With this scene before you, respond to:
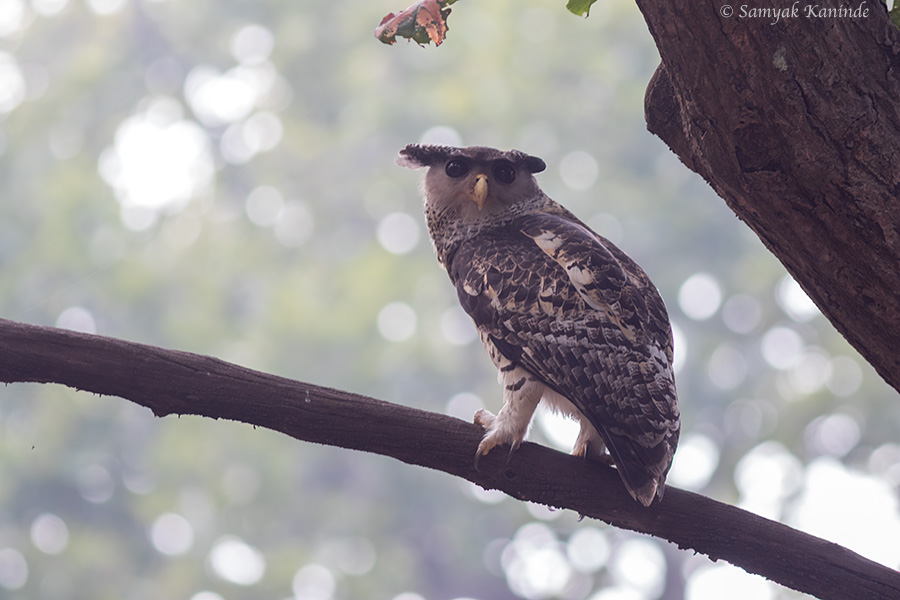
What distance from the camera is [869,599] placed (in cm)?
211

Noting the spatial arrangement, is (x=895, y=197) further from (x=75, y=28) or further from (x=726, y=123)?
(x=75, y=28)

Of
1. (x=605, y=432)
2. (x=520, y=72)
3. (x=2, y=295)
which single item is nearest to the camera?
(x=605, y=432)

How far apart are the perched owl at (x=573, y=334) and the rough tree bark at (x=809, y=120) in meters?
0.82

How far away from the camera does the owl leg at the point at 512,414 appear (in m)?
2.33

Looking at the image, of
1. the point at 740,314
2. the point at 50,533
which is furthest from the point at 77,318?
the point at 740,314

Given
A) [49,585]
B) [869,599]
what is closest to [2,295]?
[49,585]

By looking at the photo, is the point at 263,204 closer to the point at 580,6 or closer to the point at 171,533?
the point at 171,533

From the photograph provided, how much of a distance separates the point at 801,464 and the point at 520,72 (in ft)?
19.6

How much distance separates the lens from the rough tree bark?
1527 millimetres

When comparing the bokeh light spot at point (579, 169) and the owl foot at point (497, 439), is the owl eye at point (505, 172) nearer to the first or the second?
the owl foot at point (497, 439)

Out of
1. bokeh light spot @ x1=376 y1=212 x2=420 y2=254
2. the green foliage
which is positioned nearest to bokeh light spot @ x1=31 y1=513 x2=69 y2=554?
bokeh light spot @ x1=376 y1=212 x2=420 y2=254

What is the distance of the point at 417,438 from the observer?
6.97 feet

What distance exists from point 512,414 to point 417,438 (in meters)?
0.48

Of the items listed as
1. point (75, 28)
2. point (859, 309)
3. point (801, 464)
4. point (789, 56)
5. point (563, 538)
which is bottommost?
point (563, 538)
